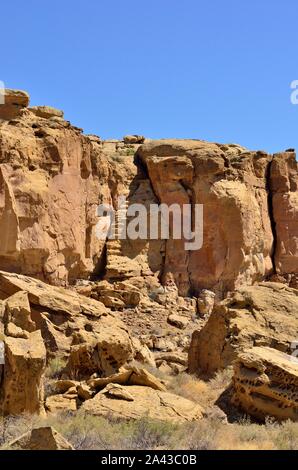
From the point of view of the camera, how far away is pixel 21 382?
754 cm

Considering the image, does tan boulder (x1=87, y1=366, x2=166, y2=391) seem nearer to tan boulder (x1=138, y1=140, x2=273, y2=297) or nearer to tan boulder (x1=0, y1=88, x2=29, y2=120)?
tan boulder (x1=0, y1=88, x2=29, y2=120)

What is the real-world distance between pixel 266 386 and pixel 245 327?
9.80ft

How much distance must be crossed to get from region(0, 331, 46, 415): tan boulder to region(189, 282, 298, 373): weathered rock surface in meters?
4.75

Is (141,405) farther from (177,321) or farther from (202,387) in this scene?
(177,321)

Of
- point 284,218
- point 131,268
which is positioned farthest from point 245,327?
point 284,218

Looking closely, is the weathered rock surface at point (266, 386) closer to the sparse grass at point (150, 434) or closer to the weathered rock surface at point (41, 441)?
the sparse grass at point (150, 434)

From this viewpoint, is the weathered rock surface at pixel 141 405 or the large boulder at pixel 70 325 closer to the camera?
the weathered rock surface at pixel 141 405

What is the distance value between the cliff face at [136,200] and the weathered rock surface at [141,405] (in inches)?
373

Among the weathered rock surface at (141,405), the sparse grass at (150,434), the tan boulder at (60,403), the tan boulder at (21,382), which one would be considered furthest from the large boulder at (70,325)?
the sparse grass at (150,434)

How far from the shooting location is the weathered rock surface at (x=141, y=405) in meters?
7.74

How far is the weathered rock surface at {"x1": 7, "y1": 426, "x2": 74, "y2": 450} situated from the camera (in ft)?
17.4

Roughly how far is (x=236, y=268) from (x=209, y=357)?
11.4 meters
